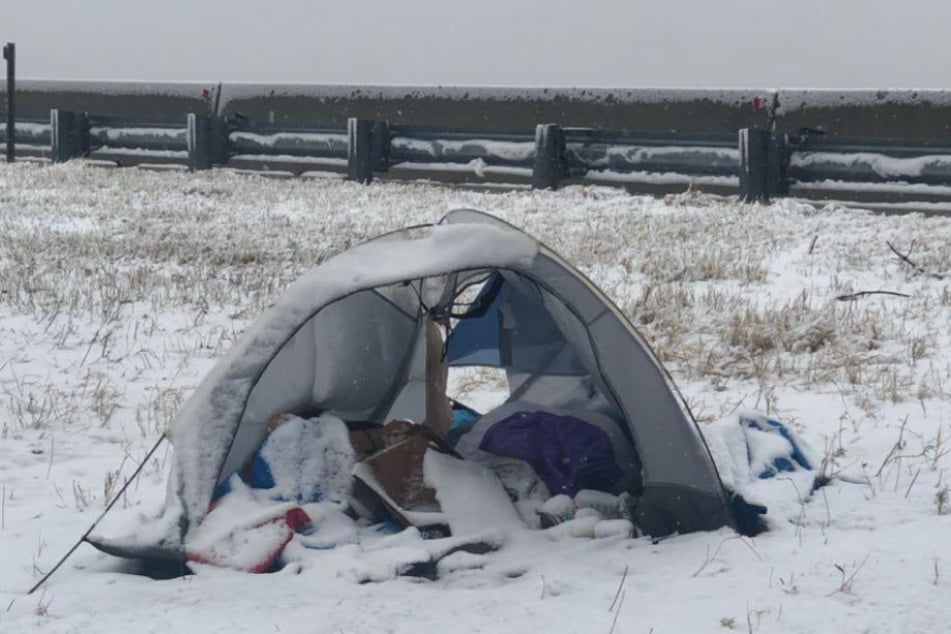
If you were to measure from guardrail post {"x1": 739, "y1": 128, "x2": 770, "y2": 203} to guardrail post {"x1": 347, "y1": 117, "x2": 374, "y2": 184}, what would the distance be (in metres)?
6.02

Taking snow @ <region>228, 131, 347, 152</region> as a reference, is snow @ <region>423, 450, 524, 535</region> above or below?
below

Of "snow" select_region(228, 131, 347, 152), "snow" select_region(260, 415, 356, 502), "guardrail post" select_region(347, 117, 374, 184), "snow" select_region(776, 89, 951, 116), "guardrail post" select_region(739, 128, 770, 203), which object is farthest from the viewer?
"snow" select_region(228, 131, 347, 152)

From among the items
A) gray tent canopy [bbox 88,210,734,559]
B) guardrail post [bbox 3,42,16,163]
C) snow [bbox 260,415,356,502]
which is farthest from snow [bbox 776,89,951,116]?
guardrail post [bbox 3,42,16,163]

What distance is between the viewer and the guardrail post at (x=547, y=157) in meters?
16.4

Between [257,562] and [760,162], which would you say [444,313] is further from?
[760,162]

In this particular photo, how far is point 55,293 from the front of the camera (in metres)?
9.10

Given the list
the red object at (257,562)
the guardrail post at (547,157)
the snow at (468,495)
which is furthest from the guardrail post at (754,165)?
the red object at (257,562)

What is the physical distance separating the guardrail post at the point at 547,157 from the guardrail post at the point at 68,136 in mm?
9402

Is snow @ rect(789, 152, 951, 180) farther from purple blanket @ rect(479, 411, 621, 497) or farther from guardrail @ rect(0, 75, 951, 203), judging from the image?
purple blanket @ rect(479, 411, 621, 497)

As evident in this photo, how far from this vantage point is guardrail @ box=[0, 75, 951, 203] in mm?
14523

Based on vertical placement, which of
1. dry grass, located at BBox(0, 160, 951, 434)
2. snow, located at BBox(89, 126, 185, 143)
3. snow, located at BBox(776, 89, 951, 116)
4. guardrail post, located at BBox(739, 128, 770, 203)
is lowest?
dry grass, located at BBox(0, 160, 951, 434)

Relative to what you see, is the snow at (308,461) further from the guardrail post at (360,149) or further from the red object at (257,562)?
the guardrail post at (360,149)

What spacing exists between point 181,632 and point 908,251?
7964 millimetres

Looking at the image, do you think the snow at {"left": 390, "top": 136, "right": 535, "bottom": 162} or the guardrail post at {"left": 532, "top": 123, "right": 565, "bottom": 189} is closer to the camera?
the guardrail post at {"left": 532, "top": 123, "right": 565, "bottom": 189}
